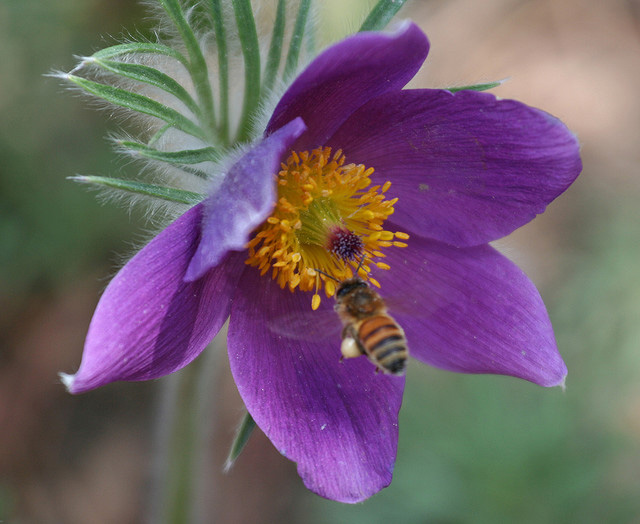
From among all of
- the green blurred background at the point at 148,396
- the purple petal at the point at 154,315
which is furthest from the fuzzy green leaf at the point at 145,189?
the green blurred background at the point at 148,396

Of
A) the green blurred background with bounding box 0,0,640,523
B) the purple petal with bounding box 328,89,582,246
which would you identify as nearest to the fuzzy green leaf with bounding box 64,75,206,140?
the purple petal with bounding box 328,89,582,246

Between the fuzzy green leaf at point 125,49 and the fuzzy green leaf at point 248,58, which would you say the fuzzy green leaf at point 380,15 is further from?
the fuzzy green leaf at point 125,49

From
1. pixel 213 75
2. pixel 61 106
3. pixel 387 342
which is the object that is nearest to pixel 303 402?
pixel 387 342

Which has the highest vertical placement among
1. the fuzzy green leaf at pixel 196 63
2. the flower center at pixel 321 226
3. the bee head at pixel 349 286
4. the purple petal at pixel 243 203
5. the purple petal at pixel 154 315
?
the fuzzy green leaf at pixel 196 63

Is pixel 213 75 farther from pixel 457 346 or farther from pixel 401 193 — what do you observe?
pixel 457 346

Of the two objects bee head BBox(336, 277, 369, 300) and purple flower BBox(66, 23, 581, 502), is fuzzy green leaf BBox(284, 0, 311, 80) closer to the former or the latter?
purple flower BBox(66, 23, 581, 502)

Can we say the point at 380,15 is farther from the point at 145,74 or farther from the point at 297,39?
the point at 145,74
